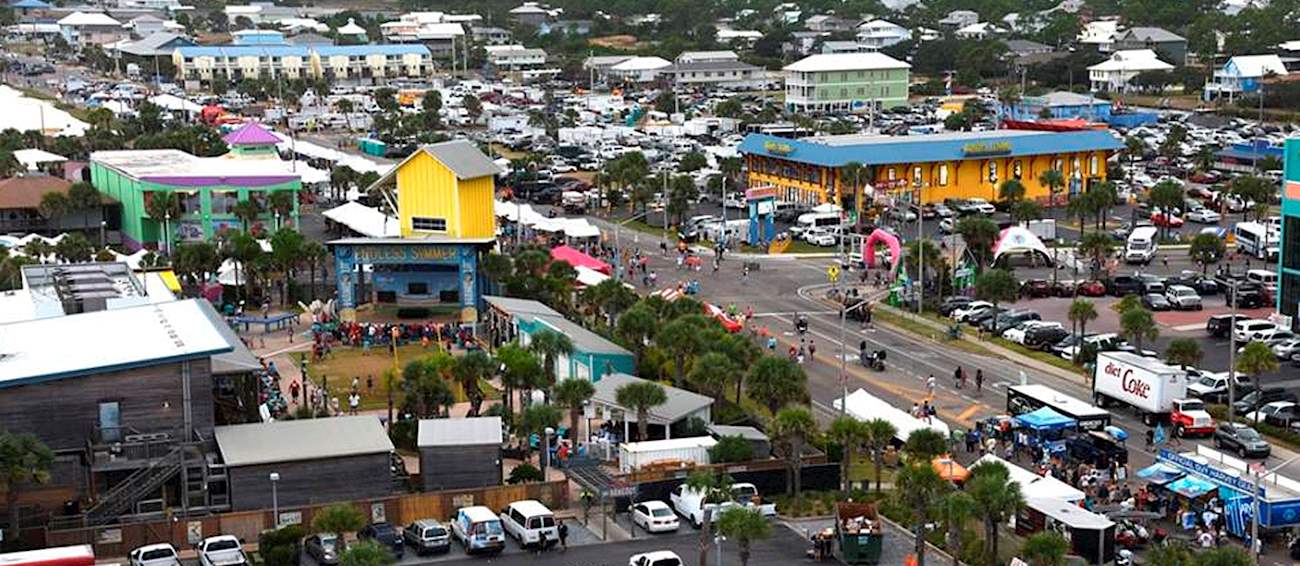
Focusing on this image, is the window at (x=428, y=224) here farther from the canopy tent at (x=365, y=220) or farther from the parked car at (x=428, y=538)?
the parked car at (x=428, y=538)

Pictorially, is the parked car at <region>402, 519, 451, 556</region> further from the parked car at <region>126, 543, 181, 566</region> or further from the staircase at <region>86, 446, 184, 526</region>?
the staircase at <region>86, 446, 184, 526</region>

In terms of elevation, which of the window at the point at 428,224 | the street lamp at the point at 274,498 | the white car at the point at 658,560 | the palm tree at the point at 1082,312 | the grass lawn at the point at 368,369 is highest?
the window at the point at 428,224

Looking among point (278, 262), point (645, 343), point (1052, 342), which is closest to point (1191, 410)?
point (1052, 342)

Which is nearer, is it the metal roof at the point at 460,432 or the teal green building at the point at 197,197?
the metal roof at the point at 460,432

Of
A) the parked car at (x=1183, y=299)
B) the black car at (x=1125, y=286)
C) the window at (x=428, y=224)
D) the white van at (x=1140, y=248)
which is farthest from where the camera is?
the white van at (x=1140, y=248)

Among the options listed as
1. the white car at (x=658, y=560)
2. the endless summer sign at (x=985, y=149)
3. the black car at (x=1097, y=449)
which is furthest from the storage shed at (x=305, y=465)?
the endless summer sign at (x=985, y=149)

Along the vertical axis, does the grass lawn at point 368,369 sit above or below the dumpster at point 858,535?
below

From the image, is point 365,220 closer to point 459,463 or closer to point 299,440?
point 299,440
